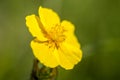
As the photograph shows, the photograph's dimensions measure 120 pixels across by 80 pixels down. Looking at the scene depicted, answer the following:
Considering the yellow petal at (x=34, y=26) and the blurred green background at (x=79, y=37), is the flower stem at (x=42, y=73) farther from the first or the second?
the blurred green background at (x=79, y=37)

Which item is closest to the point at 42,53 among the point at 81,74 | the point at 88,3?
the point at 81,74

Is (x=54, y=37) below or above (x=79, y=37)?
above

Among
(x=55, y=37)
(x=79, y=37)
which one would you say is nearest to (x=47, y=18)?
(x=55, y=37)

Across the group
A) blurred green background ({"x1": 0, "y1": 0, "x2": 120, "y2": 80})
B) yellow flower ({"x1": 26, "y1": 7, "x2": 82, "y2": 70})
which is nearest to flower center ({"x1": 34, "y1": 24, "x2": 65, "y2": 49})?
yellow flower ({"x1": 26, "y1": 7, "x2": 82, "y2": 70})

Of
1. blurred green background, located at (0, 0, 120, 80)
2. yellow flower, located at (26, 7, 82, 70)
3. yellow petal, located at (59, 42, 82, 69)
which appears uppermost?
yellow flower, located at (26, 7, 82, 70)

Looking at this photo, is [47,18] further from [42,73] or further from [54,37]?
[42,73]

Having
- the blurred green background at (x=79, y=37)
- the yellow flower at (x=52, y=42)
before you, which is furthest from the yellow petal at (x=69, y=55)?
the blurred green background at (x=79, y=37)

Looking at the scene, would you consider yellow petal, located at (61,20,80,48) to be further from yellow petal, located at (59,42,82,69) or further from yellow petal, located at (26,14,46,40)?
yellow petal, located at (26,14,46,40)
